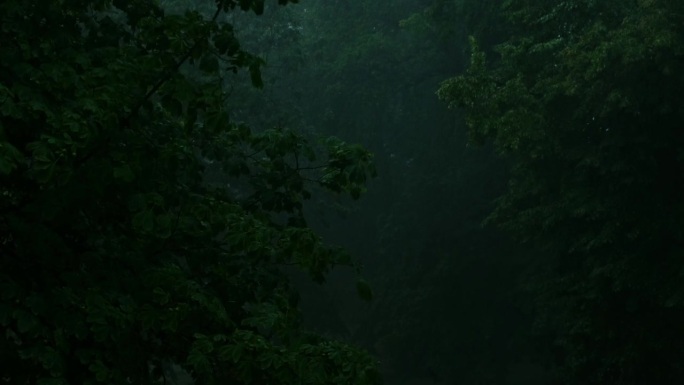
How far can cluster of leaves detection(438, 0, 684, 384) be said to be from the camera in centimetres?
1831

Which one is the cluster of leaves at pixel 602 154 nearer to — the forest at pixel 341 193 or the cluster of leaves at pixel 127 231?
the forest at pixel 341 193

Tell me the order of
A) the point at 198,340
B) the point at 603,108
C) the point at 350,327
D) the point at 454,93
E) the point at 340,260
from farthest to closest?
the point at 350,327
the point at 454,93
the point at 603,108
the point at 340,260
the point at 198,340

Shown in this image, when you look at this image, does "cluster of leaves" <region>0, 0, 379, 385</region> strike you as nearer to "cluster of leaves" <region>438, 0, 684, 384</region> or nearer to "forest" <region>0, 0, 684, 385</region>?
"forest" <region>0, 0, 684, 385</region>

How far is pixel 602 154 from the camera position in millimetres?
19641

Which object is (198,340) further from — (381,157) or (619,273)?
(381,157)

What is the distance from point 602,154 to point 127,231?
1352 centimetres

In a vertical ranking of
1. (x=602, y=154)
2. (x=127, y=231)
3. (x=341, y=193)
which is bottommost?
(x=127, y=231)

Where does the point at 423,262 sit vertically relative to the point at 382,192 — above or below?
below

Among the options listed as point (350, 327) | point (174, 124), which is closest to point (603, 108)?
point (174, 124)

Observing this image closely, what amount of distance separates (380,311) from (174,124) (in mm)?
24271

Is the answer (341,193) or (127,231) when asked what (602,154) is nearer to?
(341,193)

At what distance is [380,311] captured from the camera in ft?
107

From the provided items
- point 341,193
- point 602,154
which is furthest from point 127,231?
point 602,154

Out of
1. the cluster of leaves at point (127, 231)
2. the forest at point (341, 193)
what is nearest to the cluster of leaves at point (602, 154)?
the forest at point (341, 193)
